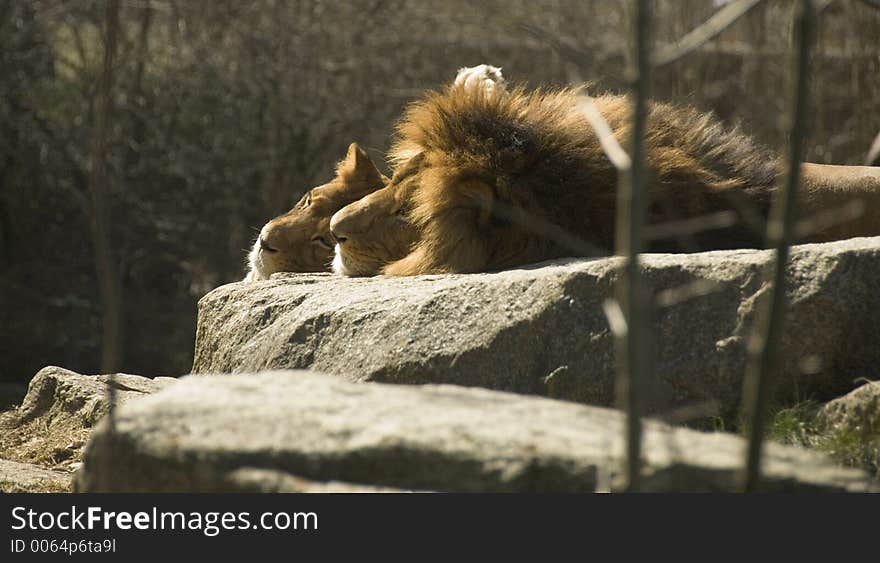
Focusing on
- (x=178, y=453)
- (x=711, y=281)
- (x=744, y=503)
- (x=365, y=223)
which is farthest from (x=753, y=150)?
(x=178, y=453)

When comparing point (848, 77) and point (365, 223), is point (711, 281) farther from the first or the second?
point (848, 77)

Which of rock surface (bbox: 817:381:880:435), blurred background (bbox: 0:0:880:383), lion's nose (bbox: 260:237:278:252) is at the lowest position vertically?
rock surface (bbox: 817:381:880:435)

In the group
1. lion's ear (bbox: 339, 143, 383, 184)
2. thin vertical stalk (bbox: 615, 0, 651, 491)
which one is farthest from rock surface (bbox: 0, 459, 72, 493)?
thin vertical stalk (bbox: 615, 0, 651, 491)

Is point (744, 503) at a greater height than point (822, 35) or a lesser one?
lesser

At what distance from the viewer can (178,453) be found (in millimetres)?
2178

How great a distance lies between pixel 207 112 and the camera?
400 inches

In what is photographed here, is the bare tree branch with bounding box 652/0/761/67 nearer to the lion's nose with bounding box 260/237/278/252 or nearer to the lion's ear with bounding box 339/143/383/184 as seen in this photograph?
the lion's ear with bounding box 339/143/383/184

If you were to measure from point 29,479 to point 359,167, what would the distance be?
184 centimetres

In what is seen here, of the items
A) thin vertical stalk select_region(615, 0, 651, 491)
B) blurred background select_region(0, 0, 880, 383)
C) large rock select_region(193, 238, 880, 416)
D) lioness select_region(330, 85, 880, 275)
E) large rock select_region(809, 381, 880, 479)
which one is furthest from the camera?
blurred background select_region(0, 0, 880, 383)

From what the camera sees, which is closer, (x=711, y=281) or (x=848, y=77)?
(x=711, y=281)

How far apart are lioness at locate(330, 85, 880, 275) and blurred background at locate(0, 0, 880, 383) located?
529 cm

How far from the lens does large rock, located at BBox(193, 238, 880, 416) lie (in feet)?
11.2

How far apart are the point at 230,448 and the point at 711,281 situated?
1747 millimetres

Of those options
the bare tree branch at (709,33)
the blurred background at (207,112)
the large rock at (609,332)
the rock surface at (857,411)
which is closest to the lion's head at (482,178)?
the large rock at (609,332)
